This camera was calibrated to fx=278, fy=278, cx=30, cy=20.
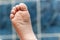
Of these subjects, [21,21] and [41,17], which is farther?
[41,17]

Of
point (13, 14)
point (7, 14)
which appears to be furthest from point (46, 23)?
point (13, 14)

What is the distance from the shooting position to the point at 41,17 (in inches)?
129

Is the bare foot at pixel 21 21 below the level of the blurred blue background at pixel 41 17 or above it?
above

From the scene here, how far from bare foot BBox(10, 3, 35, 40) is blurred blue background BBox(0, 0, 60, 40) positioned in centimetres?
112

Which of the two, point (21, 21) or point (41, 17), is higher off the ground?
point (21, 21)

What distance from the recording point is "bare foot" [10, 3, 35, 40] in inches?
81.7

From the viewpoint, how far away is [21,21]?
82.9 inches

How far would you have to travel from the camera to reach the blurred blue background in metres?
3.26

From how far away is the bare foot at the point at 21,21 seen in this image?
2076mm

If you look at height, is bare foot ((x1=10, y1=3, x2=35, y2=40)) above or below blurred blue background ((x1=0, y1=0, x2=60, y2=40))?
above

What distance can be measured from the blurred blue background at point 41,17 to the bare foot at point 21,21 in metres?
1.12

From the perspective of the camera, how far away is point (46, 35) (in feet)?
10.9

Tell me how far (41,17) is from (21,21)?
1195 mm

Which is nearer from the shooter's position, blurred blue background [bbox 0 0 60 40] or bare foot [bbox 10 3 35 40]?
bare foot [bbox 10 3 35 40]
